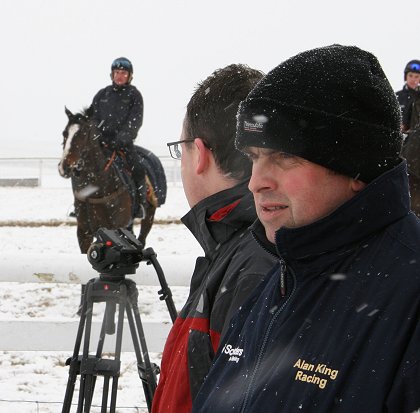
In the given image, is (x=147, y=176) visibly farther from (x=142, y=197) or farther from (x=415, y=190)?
(x=415, y=190)

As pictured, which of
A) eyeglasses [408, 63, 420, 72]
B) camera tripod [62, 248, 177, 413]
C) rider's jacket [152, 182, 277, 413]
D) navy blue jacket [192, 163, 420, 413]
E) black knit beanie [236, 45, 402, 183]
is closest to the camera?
navy blue jacket [192, 163, 420, 413]

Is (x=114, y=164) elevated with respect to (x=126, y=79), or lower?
lower

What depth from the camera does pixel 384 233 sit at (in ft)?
4.42

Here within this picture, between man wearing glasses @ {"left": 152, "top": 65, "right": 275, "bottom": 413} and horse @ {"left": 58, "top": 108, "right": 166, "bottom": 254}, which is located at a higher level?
man wearing glasses @ {"left": 152, "top": 65, "right": 275, "bottom": 413}

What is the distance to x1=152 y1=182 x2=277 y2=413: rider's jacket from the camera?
1.86 meters

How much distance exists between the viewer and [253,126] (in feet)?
4.97

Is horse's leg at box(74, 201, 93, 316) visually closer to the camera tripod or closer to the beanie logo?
the camera tripod

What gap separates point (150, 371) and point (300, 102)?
6.96 feet

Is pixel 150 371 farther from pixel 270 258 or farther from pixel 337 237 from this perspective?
pixel 337 237

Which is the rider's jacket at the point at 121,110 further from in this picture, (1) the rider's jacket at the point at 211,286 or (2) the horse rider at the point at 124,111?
(1) the rider's jacket at the point at 211,286

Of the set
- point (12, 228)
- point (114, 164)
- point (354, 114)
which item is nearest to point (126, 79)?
point (114, 164)

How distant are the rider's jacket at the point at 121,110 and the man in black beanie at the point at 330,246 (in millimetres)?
8243

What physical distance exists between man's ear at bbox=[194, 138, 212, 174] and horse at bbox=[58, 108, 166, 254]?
710 centimetres

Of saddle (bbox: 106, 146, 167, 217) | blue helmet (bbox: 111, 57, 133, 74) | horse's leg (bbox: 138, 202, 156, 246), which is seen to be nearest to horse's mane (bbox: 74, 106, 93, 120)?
saddle (bbox: 106, 146, 167, 217)
